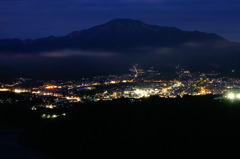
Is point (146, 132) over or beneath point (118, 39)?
beneath

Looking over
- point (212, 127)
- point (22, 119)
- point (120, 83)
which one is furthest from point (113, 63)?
point (212, 127)

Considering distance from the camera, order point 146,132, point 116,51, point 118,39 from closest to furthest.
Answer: point 146,132
point 116,51
point 118,39

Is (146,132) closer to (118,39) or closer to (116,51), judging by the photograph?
(116,51)

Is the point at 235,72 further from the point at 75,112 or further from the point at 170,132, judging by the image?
the point at 170,132

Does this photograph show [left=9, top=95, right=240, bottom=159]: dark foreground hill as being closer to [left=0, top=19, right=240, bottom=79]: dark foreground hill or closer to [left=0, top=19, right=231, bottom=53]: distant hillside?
[left=0, top=19, right=240, bottom=79]: dark foreground hill

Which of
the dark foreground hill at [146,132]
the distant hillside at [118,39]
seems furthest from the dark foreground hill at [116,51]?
the dark foreground hill at [146,132]

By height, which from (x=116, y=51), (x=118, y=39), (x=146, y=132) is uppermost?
(x=118, y=39)

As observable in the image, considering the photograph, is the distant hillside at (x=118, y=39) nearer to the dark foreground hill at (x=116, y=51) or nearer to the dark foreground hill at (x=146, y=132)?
the dark foreground hill at (x=116, y=51)

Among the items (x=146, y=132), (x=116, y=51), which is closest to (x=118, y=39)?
(x=116, y=51)

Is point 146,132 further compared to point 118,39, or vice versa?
point 118,39
